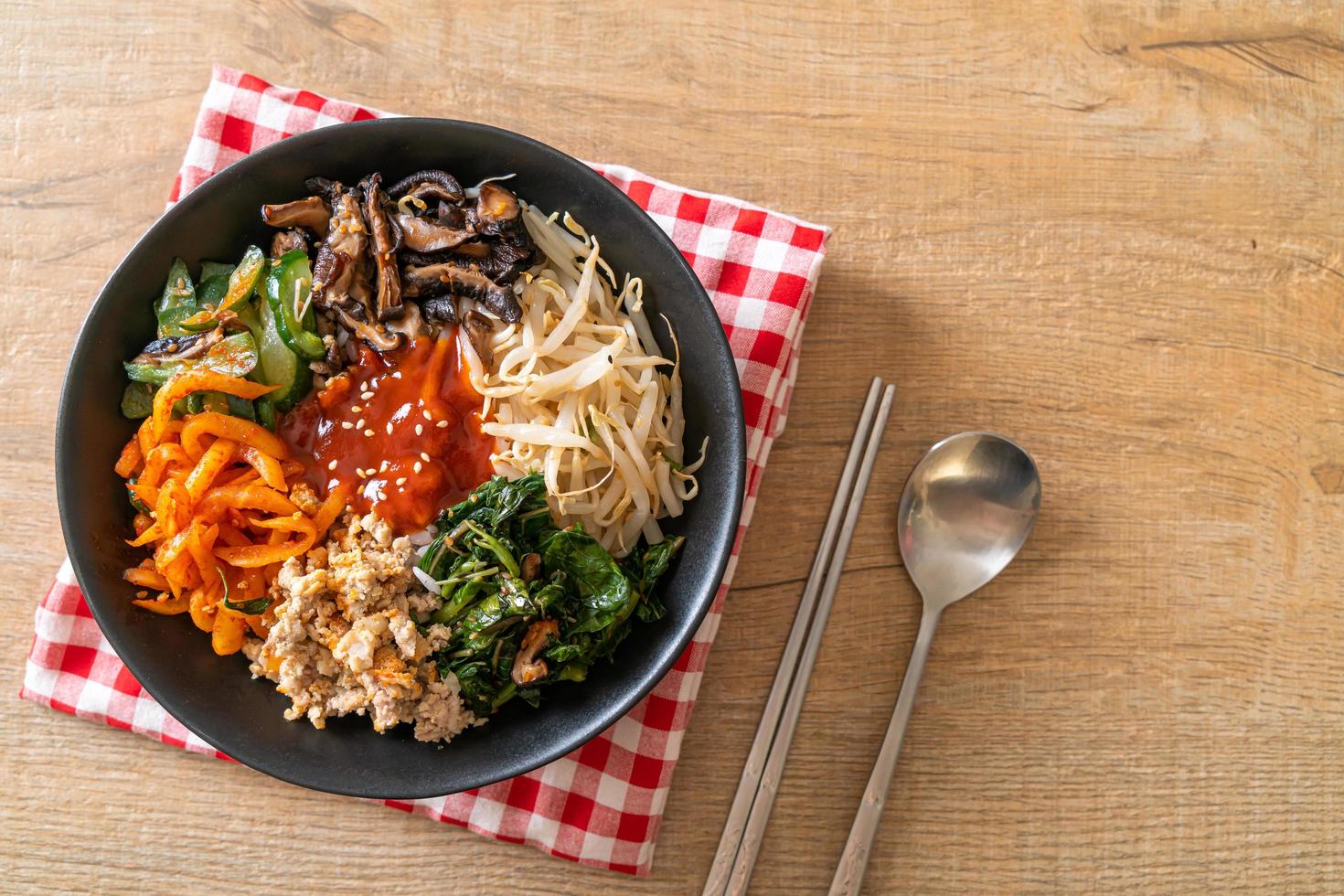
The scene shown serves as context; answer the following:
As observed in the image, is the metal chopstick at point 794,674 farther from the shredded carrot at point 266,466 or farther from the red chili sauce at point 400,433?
the shredded carrot at point 266,466

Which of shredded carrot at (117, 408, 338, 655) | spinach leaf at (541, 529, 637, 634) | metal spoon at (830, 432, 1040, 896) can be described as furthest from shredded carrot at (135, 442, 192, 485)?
metal spoon at (830, 432, 1040, 896)

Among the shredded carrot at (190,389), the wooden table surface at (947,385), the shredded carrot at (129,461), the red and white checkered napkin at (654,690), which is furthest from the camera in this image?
the wooden table surface at (947,385)

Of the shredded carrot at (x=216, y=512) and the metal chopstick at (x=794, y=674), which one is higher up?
the shredded carrot at (x=216, y=512)

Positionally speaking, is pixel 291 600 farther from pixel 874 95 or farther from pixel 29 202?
pixel 874 95

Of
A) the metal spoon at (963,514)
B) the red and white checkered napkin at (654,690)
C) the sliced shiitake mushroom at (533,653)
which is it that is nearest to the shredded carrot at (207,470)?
the red and white checkered napkin at (654,690)

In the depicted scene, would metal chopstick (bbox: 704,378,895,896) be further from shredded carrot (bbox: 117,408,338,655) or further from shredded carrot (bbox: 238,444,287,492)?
shredded carrot (bbox: 238,444,287,492)

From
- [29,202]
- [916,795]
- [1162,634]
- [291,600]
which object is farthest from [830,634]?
[29,202]

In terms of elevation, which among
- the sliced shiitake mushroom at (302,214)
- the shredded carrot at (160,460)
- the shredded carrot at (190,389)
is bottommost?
the shredded carrot at (160,460)
